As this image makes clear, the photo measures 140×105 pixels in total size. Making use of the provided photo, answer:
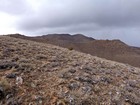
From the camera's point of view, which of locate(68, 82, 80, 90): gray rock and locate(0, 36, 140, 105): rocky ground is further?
locate(68, 82, 80, 90): gray rock

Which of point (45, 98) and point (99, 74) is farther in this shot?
point (99, 74)

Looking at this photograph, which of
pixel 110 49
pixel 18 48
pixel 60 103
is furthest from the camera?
pixel 110 49

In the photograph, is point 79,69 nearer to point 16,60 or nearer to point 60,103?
point 16,60

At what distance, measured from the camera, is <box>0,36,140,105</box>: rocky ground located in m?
11.4

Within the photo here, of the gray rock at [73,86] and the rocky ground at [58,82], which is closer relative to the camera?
the rocky ground at [58,82]

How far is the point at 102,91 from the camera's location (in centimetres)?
1267

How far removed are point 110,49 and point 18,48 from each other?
325 feet

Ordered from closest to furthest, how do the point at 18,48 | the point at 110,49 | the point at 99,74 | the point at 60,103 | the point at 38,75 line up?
the point at 60,103 < the point at 38,75 < the point at 99,74 < the point at 18,48 < the point at 110,49

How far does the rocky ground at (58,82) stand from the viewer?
37.4 ft

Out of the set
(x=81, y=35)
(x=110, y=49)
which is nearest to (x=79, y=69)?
(x=110, y=49)

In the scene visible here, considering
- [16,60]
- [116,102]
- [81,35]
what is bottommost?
[81,35]

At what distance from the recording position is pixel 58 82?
12.6 m

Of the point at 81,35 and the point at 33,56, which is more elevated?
the point at 33,56

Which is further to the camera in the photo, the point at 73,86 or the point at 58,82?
the point at 58,82
